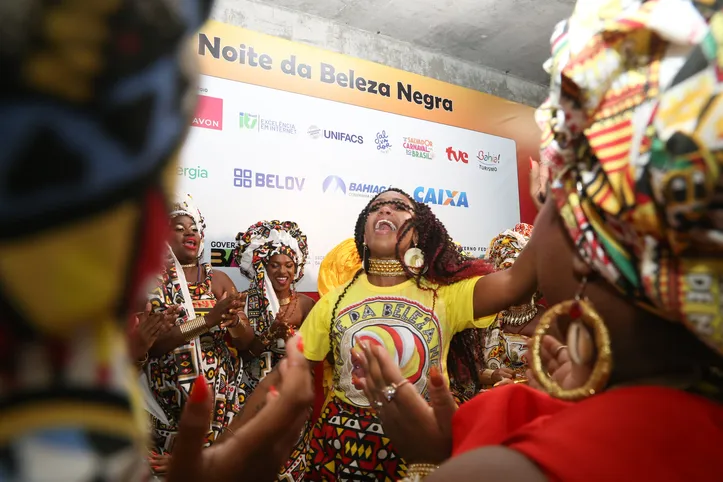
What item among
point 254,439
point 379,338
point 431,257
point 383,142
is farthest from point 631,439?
point 383,142

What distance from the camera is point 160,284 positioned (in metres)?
2.77

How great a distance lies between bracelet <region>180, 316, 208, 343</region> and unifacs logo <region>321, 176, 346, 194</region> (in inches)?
60.9

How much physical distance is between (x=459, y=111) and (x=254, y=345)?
2970mm

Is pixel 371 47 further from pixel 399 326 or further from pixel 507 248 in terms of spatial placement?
pixel 399 326

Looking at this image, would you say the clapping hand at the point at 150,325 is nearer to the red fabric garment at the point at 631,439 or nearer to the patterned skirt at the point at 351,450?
the patterned skirt at the point at 351,450

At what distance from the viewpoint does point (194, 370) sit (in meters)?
2.72

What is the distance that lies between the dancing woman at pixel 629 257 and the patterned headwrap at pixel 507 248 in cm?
295

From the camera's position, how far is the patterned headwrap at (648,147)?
1.94ft

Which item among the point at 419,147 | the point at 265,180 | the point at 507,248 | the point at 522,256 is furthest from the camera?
the point at 419,147

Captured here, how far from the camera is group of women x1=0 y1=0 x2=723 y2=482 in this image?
0.29 m

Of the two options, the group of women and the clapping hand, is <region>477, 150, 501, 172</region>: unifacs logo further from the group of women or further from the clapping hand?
the group of women

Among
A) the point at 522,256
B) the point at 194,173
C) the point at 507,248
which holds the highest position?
the point at 194,173

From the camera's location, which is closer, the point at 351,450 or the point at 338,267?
the point at 351,450

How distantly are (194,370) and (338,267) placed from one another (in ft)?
3.80
